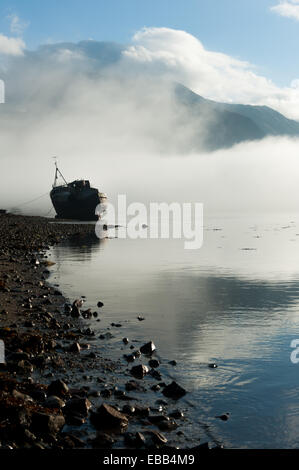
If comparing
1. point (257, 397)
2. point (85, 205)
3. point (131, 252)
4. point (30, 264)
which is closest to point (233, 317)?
point (257, 397)

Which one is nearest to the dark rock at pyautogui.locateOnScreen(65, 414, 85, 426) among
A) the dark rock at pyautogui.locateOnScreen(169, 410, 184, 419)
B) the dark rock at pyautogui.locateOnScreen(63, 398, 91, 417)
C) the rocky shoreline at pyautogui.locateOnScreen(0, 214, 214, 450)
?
the rocky shoreline at pyautogui.locateOnScreen(0, 214, 214, 450)

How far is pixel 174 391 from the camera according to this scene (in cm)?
1077

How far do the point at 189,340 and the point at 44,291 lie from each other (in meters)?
9.56

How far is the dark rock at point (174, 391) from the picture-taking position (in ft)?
35.1

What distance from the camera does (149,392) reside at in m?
10.8

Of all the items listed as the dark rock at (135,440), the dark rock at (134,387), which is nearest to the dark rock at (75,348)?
the dark rock at (134,387)

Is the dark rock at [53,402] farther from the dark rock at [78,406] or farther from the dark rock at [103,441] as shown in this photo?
the dark rock at [103,441]

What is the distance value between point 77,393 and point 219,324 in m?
8.71

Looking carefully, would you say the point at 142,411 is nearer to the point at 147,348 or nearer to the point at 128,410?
the point at 128,410

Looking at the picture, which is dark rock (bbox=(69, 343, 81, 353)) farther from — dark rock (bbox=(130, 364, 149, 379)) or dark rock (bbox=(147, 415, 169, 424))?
dark rock (bbox=(147, 415, 169, 424))

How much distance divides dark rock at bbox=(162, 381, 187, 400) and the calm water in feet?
0.95

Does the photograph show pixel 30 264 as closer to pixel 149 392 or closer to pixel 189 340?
pixel 189 340

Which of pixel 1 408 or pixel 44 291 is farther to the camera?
pixel 44 291
